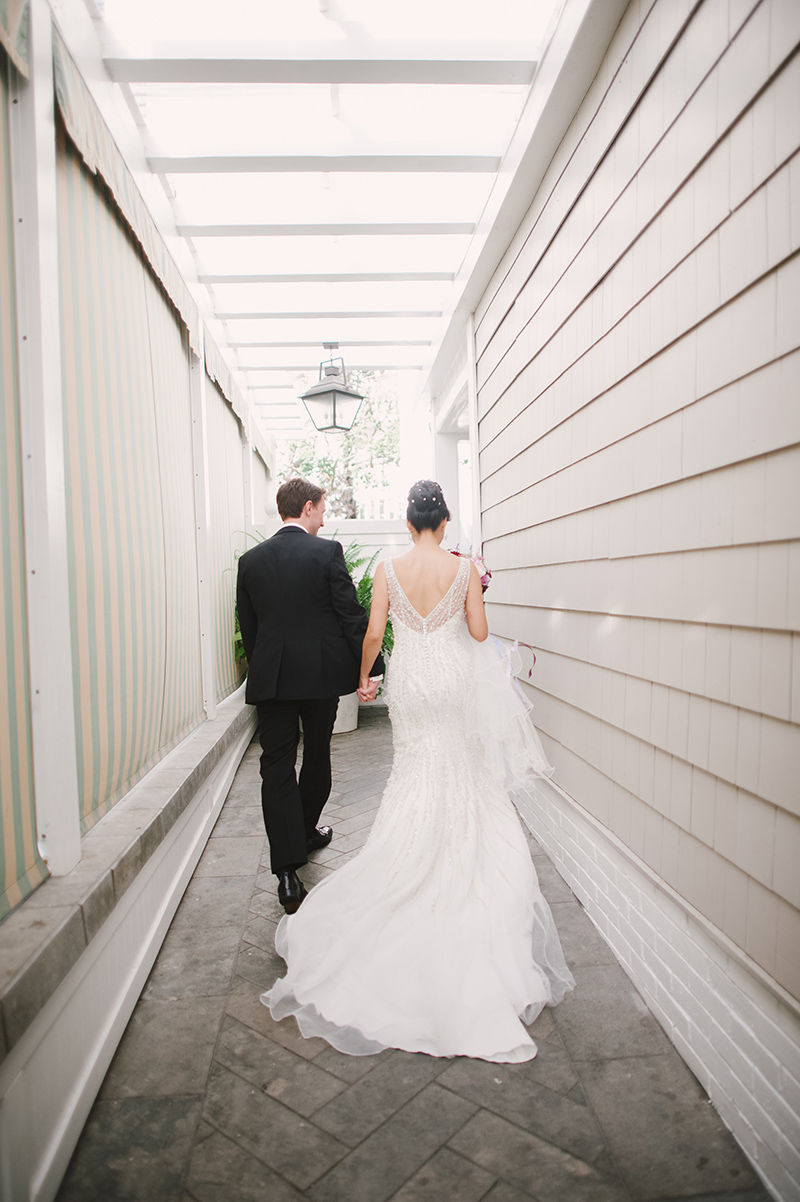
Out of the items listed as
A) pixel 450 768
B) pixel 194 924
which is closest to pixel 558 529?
pixel 450 768

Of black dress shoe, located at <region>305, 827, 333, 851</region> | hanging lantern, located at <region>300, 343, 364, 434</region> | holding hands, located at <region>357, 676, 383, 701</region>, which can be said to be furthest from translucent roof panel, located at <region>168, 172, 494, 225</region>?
black dress shoe, located at <region>305, 827, 333, 851</region>

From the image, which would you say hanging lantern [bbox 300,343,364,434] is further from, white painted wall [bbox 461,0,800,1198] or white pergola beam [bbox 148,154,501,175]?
white painted wall [bbox 461,0,800,1198]

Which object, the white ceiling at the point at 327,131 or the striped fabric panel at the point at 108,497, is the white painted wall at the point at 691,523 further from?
the striped fabric panel at the point at 108,497

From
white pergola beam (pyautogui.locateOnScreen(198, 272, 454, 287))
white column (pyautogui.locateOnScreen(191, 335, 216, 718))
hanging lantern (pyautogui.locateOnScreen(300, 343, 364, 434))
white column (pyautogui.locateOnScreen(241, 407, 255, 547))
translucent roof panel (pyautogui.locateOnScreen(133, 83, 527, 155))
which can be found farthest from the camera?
white column (pyautogui.locateOnScreen(241, 407, 255, 547))

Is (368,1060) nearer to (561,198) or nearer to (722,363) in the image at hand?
(722,363)

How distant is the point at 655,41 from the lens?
2.03 metres

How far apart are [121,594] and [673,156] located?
2.19 meters

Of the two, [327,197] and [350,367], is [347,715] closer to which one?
[350,367]

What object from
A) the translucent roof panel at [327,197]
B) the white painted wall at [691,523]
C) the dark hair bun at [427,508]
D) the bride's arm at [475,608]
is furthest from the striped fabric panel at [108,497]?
the white painted wall at [691,523]

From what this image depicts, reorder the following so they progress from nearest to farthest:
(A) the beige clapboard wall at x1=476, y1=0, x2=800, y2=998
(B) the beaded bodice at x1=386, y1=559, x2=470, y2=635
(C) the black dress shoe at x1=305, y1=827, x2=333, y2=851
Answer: (A) the beige clapboard wall at x1=476, y1=0, x2=800, y2=998 → (B) the beaded bodice at x1=386, y1=559, x2=470, y2=635 → (C) the black dress shoe at x1=305, y1=827, x2=333, y2=851

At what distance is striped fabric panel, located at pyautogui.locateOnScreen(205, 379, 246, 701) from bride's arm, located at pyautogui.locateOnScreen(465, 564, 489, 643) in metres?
2.17

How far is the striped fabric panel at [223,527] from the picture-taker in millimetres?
4754

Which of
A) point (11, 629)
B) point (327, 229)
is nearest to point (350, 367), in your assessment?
point (327, 229)

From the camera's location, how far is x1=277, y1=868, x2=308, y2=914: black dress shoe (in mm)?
2822
